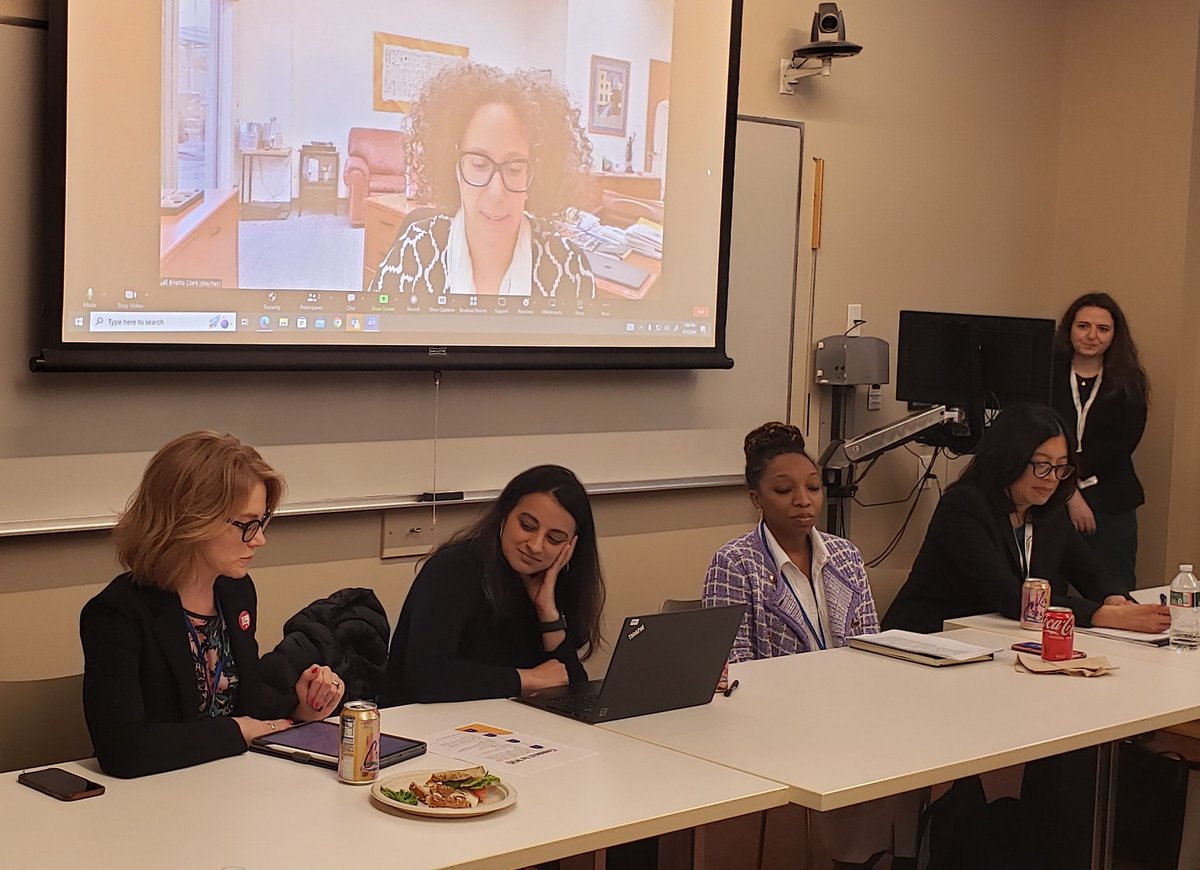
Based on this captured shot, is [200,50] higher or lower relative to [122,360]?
higher

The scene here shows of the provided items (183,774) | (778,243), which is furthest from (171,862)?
(778,243)

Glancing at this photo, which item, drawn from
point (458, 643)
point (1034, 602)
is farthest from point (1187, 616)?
point (458, 643)

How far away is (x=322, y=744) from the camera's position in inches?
92.2

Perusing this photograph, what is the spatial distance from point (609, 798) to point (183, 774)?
671 mm

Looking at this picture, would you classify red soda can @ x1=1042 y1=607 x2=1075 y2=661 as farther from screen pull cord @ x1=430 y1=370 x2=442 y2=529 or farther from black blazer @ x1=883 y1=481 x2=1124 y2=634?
screen pull cord @ x1=430 y1=370 x2=442 y2=529

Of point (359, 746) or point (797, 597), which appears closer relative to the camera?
point (359, 746)

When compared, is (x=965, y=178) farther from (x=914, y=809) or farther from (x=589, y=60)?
(x=914, y=809)

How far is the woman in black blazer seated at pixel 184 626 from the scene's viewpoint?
7.37 ft

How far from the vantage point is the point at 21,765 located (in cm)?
256

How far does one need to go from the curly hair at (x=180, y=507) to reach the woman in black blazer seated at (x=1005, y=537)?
2141 mm

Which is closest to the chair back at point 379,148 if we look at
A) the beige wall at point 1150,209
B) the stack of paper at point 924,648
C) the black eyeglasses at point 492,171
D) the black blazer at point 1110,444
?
the black eyeglasses at point 492,171

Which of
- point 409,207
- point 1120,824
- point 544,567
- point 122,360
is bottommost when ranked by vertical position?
point 1120,824

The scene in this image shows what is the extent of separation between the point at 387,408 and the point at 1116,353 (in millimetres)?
3157

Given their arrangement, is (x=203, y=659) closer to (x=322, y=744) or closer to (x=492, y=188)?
(x=322, y=744)
